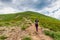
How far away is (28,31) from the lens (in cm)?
4550

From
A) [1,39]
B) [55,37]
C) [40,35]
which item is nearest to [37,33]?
[40,35]

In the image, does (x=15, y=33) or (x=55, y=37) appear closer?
(x=55, y=37)

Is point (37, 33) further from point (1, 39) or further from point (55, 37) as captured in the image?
point (1, 39)

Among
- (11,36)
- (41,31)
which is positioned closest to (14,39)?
(11,36)

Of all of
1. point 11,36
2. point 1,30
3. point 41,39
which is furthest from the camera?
point 1,30

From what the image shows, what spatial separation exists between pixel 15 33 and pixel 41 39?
7.50 meters

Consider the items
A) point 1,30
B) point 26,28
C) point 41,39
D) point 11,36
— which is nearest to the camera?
point 41,39

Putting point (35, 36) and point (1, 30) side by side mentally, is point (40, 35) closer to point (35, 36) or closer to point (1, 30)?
point (35, 36)

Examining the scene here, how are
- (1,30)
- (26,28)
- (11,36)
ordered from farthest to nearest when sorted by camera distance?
1. (1,30)
2. (26,28)
3. (11,36)

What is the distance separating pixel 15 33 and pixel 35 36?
5486mm

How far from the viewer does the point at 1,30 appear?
51594 mm

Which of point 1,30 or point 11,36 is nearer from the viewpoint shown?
point 11,36

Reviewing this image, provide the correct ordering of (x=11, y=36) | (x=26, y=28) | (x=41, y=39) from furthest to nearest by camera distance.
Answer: (x=26, y=28) → (x=11, y=36) → (x=41, y=39)

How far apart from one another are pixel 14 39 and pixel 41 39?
6.27 m
